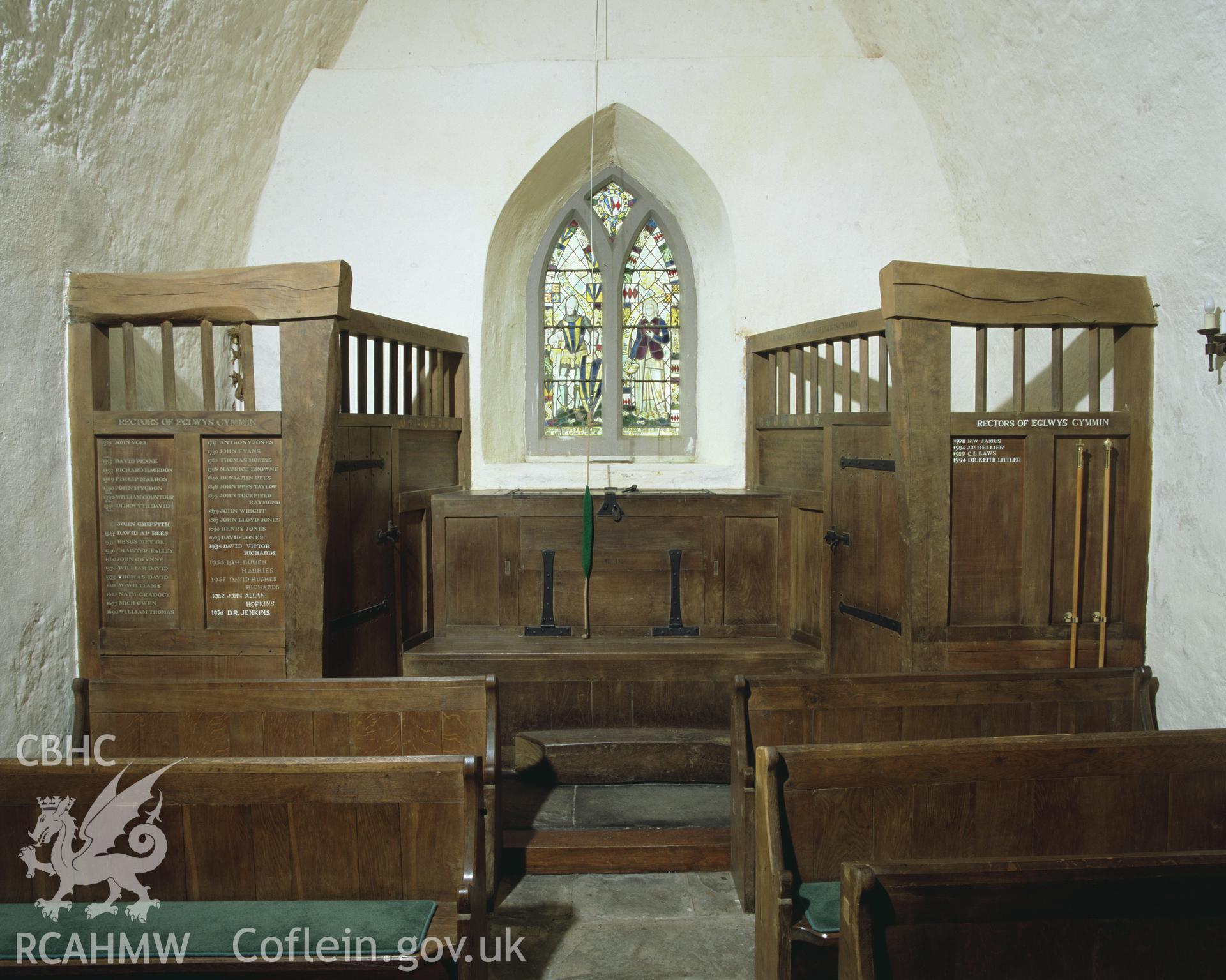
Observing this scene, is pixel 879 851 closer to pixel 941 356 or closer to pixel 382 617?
pixel 941 356

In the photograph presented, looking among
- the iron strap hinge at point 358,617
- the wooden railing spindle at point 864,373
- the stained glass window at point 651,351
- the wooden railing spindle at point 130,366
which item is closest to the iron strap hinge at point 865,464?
the wooden railing spindle at point 864,373

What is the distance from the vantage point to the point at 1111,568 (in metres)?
3.65

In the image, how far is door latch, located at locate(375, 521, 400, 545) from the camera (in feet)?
13.6

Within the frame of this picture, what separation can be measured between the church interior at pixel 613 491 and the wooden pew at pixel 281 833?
0.04 feet

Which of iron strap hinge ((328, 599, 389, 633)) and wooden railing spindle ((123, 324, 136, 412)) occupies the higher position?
wooden railing spindle ((123, 324, 136, 412))

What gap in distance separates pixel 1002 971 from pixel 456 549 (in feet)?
11.1

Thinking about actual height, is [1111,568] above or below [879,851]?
above

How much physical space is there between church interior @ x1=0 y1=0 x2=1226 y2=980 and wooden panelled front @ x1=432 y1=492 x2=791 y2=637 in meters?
0.02

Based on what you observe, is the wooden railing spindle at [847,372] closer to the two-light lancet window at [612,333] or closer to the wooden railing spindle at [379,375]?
the two-light lancet window at [612,333]

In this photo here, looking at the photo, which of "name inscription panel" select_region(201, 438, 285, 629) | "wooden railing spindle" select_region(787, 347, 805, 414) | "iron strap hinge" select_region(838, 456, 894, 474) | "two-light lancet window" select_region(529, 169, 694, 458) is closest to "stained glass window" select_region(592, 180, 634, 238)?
"two-light lancet window" select_region(529, 169, 694, 458)

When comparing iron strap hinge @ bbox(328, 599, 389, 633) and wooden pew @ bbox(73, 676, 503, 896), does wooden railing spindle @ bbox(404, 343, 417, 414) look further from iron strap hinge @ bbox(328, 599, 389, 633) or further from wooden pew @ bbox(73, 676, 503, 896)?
wooden pew @ bbox(73, 676, 503, 896)

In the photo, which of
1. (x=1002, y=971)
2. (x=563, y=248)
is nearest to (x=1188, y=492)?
(x=1002, y=971)

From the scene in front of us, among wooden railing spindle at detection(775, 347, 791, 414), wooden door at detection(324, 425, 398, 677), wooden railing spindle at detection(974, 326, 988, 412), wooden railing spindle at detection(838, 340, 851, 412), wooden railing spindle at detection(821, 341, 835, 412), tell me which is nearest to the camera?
wooden railing spindle at detection(974, 326, 988, 412)

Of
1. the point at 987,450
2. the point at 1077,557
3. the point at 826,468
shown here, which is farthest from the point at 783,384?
the point at 1077,557
